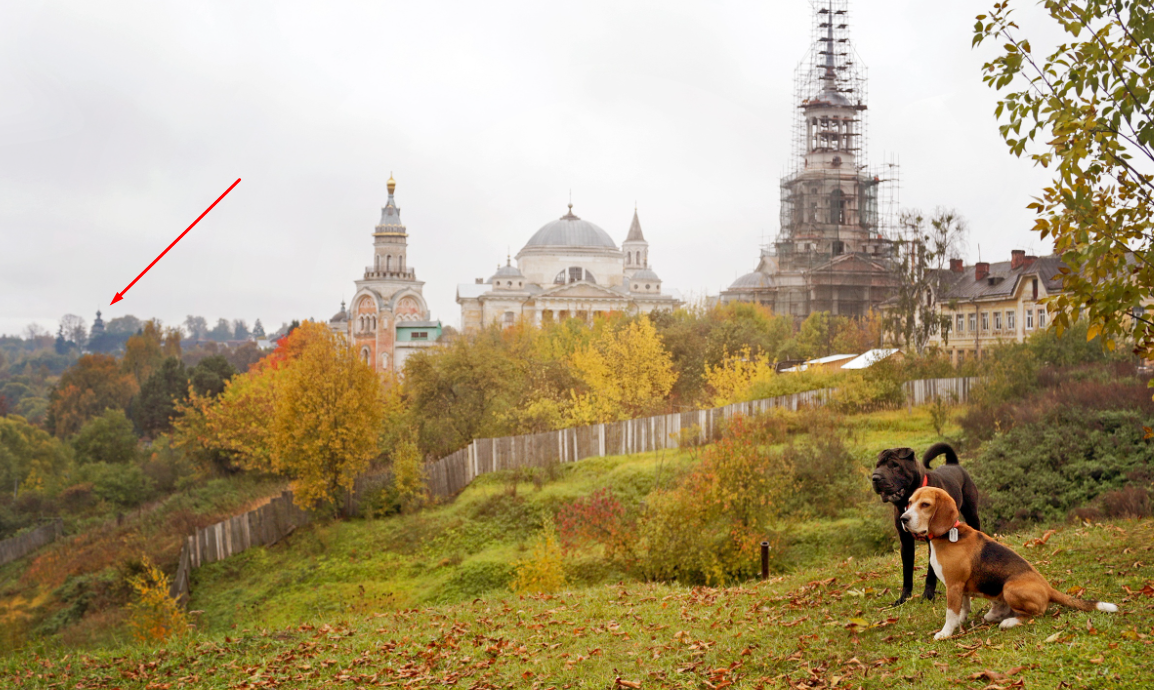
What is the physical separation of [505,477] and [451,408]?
672 cm

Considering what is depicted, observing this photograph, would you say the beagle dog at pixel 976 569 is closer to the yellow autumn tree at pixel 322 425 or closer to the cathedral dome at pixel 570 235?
the yellow autumn tree at pixel 322 425

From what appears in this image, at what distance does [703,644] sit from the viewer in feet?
27.4

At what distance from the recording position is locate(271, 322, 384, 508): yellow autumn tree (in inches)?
983

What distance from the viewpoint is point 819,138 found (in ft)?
219

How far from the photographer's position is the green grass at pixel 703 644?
6.11 metres

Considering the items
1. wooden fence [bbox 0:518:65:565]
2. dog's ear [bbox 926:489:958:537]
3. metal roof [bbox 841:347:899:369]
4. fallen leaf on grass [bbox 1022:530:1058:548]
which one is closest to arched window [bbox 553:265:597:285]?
Result: metal roof [bbox 841:347:899:369]

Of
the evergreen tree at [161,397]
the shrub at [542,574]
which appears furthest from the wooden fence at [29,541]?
the shrub at [542,574]

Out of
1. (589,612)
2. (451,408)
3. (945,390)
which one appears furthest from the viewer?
(451,408)

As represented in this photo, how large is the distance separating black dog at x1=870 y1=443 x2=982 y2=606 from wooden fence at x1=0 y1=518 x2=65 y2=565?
39406mm

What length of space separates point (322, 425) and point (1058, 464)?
62.0ft

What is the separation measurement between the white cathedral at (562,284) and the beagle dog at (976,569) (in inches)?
2728

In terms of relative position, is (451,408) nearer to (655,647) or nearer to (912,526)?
(655,647)

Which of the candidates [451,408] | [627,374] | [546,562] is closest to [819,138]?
[627,374]

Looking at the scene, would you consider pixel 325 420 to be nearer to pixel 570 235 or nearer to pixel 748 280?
pixel 748 280
